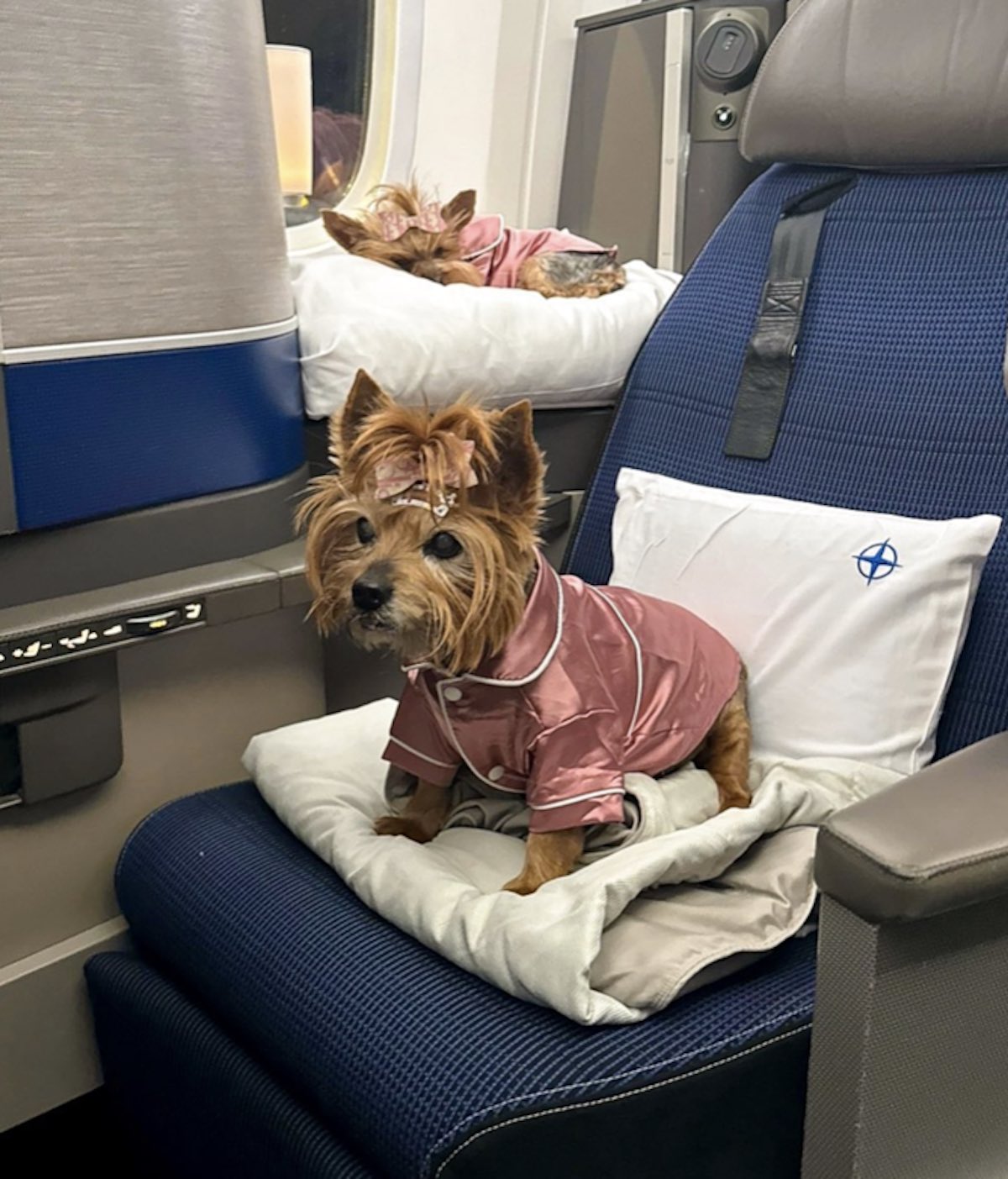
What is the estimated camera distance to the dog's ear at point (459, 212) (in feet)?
6.55

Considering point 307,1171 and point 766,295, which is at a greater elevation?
point 766,295

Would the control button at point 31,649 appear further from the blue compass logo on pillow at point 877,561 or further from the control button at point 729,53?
the control button at point 729,53

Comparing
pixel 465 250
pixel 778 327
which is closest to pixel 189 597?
pixel 778 327

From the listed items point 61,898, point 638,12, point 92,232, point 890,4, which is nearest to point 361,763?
point 61,898

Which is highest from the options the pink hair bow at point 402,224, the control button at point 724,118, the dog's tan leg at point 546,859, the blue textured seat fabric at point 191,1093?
the control button at point 724,118

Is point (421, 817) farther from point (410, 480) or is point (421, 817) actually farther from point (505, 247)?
point (505, 247)

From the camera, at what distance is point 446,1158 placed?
92 centimetres

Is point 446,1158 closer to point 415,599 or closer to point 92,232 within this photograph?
point 415,599

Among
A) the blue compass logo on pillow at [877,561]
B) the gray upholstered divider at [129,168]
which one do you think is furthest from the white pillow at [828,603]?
the gray upholstered divider at [129,168]

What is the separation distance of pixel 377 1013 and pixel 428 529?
1.39 ft

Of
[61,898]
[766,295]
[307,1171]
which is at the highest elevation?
[766,295]

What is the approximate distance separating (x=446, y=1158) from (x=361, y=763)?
0.59m

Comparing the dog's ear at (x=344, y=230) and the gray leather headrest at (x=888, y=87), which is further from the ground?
the gray leather headrest at (x=888, y=87)

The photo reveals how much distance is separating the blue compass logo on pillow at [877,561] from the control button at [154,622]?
75 cm
